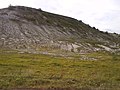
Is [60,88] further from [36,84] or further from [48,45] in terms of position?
[48,45]

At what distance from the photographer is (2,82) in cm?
3631

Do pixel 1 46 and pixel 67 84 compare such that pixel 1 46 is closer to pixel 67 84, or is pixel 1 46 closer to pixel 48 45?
pixel 48 45

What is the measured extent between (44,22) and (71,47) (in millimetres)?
45713

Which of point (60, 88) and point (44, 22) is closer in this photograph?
point (60, 88)

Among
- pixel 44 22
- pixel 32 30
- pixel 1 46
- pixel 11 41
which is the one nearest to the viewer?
pixel 1 46

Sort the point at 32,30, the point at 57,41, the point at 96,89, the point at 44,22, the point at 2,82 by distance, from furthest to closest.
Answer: the point at 44,22, the point at 32,30, the point at 57,41, the point at 2,82, the point at 96,89

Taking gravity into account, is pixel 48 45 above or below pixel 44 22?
below

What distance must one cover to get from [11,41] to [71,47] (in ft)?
86.2

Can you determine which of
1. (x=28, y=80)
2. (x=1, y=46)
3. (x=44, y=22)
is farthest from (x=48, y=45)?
(x=28, y=80)

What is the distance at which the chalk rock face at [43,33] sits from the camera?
120m

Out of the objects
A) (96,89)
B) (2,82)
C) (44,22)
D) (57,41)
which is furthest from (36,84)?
(44,22)

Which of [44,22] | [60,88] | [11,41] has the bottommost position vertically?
[60,88]

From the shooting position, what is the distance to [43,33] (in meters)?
145

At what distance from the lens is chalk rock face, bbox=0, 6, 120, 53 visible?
120m
